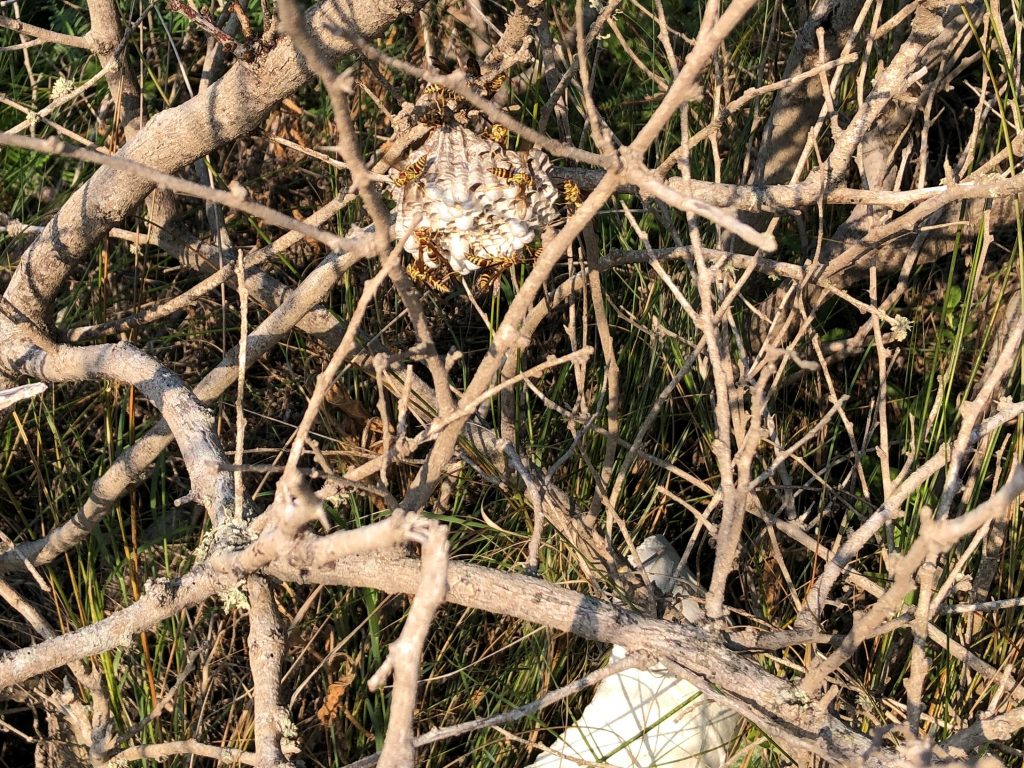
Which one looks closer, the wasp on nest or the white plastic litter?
the wasp on nest

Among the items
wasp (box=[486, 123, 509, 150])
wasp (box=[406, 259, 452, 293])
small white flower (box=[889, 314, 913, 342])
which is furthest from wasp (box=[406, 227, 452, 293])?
small white flower (box=[889, 314, 913, 342])

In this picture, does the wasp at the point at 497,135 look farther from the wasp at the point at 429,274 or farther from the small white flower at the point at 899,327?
the small white flower at the point at 899,327

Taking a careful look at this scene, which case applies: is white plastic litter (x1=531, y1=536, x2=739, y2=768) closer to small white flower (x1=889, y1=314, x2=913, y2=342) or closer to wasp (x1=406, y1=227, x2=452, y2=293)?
small white flower (x1=889, y1=314, x2=913, y2=342)

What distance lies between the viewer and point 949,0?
992 mm

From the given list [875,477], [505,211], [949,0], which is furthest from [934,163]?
[505,211]

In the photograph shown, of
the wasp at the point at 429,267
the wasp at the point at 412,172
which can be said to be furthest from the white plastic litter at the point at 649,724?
the wasp at the point at 412,172

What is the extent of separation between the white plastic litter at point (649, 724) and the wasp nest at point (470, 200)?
20.6 inches

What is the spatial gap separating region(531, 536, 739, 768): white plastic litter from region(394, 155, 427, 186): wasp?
0.60 meters

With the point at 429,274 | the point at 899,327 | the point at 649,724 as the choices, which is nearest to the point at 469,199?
the point at 429,274

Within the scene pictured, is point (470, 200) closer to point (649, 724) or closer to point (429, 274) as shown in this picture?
point (429, 274)

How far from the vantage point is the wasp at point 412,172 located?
840 millimetres

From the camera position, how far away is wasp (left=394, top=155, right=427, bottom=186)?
0.84 meters

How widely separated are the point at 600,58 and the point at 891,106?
49 cm

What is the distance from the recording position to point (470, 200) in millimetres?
826
